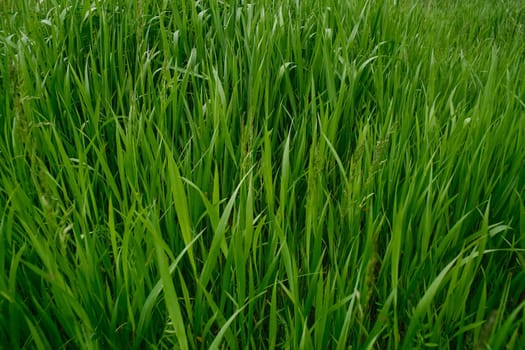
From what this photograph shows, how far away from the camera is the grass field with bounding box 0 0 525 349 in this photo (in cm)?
92

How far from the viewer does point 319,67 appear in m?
1.79

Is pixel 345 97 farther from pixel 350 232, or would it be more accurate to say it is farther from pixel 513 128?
pixel 350 232

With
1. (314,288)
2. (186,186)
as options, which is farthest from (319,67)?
(314,288)

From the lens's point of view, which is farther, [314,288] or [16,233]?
[16,233]

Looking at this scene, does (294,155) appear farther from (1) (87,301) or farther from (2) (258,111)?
(1) (87,301)

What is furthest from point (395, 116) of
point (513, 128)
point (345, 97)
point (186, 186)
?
point (186, 186)

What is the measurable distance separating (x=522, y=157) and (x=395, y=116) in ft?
1.27

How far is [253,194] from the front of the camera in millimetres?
1229

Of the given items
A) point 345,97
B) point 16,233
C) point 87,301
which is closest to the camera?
point 87,301

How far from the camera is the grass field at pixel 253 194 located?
921 millimetres

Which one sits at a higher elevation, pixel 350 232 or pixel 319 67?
pixel 319 67

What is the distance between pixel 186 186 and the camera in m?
1.22

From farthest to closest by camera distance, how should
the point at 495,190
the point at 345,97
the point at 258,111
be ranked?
the point at 345,97 < the point at 258,111 < the point at 495,190

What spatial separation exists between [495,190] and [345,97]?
1.86 ft
